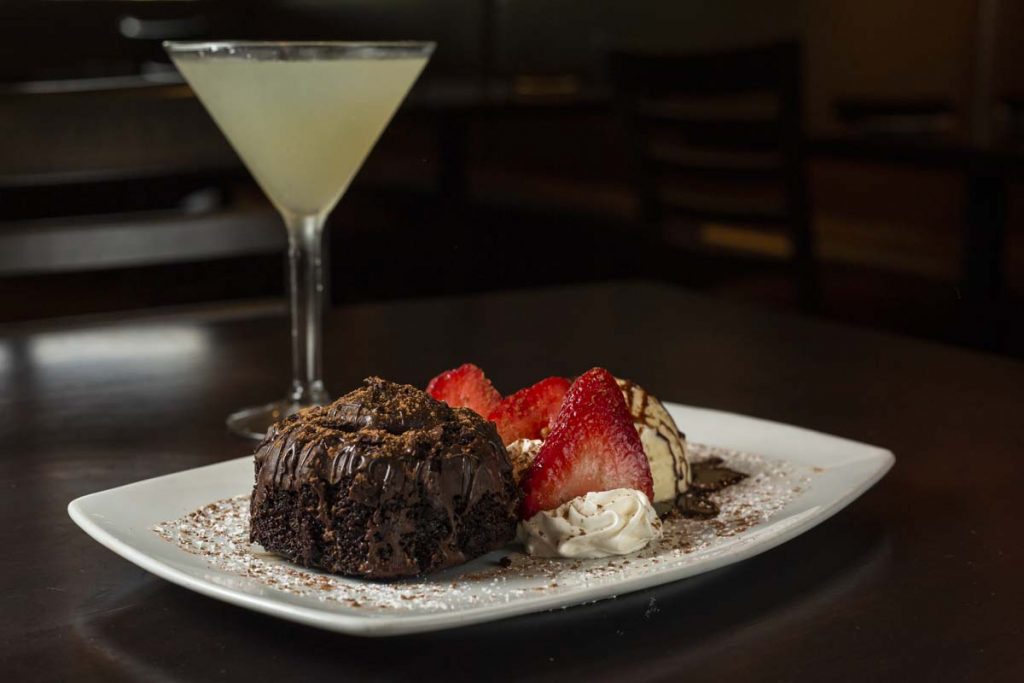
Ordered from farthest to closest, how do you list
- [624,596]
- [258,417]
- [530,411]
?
[258,417]
[530,411]
[624,596]

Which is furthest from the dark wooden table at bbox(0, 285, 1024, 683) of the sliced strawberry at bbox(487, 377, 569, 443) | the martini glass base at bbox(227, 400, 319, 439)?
the sliced strawberry at bbox(487, 377, 569, 443)

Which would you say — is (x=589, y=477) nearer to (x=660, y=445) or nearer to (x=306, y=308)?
(x=660, y=445)

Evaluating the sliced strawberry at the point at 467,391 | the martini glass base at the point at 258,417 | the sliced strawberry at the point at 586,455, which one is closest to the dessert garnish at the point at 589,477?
the sliced strawberry at the point at 586,455

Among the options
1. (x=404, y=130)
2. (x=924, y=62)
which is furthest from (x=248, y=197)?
(x=924, y=62)

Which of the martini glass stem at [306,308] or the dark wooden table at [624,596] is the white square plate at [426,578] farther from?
the martini glass stem at [306,308]

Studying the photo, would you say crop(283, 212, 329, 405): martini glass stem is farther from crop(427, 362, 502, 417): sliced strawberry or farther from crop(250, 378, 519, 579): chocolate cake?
crop(250, 378, 519, 579): chocolate cake

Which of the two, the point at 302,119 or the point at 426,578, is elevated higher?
the point at 302,119

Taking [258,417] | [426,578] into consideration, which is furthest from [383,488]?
[258,417]
